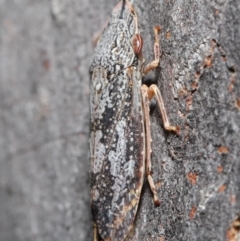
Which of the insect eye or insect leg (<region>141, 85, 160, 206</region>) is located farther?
the insect eye

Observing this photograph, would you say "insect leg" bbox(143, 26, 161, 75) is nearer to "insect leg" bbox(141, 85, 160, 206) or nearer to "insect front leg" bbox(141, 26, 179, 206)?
"insect front leg" bbox(141, 26, 179, 206)

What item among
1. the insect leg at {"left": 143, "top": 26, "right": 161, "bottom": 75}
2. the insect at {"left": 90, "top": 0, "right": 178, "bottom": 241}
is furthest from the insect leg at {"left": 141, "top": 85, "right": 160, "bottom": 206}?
the insect leg at {"left": 143, "top": 26, "right": 161, "bottom": 75}

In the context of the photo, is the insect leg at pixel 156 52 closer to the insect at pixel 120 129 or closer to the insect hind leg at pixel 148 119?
the insect at pixel 120 129

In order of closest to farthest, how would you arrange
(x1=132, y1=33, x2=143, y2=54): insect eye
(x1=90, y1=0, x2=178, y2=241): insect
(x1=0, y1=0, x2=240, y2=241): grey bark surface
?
(x1=0, y1=0, x2=240, y2=241): grey bark surface
(x1=90, y1=0, x2=178, y2=241): insect
(x1=132, y1=33, x2=143, y2=54): insect eye

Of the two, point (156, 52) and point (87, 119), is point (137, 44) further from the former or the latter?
point (87, 119)

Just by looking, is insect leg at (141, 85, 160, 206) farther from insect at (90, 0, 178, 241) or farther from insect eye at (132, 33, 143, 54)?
insect eye at (132, 33, 143, 54)

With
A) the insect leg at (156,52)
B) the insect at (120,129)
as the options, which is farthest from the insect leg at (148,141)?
the insect leg at (156,52)

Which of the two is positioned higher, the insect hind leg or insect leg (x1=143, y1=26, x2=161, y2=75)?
insect leg (x1=143, y1=26, x2=161, y2=75)

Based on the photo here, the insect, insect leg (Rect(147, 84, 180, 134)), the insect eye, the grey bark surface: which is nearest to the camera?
the grey bark surface
